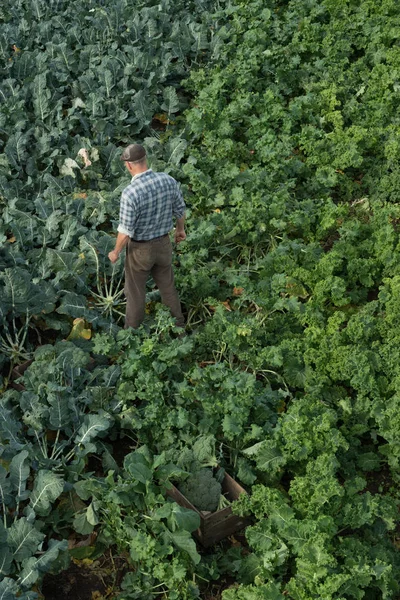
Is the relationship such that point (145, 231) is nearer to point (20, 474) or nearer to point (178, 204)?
point (178, 204)

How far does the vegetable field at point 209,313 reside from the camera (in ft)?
18.5

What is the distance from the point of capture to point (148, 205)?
6.80 m

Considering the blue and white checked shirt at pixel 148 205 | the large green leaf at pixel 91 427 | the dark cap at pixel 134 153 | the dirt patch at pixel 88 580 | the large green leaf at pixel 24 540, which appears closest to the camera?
the large green leaf at pixel 24 540

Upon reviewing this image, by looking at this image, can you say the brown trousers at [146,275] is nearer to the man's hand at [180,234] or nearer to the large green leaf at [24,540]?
the man's hand at [180,234]

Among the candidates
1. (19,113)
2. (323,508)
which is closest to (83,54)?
(19,113)

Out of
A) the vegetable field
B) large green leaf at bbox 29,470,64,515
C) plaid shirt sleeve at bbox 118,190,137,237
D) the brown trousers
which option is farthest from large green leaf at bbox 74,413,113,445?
plaid shirt sleeve at bbox 118,190,137,237

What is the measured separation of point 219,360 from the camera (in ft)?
24.3

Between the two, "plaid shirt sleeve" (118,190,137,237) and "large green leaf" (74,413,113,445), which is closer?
"large green leaf" (74,413,113,445)

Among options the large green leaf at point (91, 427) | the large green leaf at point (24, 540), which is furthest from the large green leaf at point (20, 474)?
the large green leaf at point (91, 427)

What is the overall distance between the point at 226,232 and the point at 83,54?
16.0ft

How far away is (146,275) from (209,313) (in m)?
1.02

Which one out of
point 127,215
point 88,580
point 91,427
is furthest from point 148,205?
point 88,580

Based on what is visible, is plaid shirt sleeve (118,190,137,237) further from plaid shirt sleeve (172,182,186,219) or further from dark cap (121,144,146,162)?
plaid shirt sleeve (172,182,186,219)

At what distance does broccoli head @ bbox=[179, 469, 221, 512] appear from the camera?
5.87 meters
